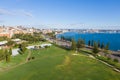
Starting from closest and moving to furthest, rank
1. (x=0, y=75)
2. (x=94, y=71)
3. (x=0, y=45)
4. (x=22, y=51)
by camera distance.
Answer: (x=0, y=75), (x=94, y=71), (x=22, y=51), (x=0, y=45)

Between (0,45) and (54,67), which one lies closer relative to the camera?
(54,67)

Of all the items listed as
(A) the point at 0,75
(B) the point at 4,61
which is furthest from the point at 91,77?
(B) the point at 4,61

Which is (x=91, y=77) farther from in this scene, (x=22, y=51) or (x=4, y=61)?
(x=22, y=51)

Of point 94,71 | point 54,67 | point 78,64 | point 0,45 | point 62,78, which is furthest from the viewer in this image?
point 0,45

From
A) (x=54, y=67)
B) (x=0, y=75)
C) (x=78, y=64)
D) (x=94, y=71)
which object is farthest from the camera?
(x=78, y=64)

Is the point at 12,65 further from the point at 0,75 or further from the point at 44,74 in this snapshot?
the point at 44,74

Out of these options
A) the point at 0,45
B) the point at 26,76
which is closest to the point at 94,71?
the point at 26,76

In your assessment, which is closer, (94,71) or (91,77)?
(91,77)

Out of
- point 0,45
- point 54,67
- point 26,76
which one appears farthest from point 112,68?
point 0,45

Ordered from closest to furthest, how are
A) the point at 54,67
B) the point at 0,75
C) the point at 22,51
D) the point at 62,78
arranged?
the point at 62,78 < the point at 0,75 < the point at 54,67 < the point at 22,51
